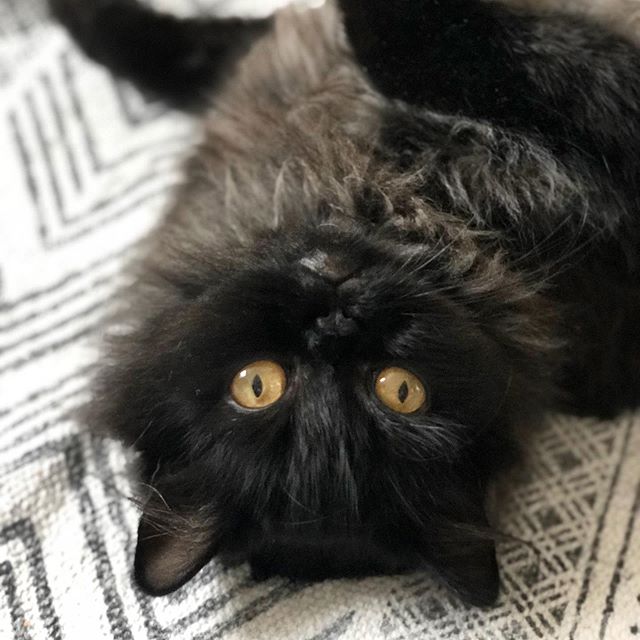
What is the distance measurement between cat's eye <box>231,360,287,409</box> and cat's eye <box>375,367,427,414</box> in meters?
0.11

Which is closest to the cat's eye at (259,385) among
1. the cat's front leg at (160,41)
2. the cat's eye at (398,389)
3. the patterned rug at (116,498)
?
the cat's eye at (398,389)

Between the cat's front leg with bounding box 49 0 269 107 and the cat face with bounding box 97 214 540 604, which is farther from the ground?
the cat's front leg with bounding box 49 0 269 107

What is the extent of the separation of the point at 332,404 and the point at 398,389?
76 millimetres

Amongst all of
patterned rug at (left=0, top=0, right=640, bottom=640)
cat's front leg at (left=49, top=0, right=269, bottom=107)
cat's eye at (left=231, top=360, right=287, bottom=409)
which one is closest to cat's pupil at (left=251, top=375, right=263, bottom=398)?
cat's eye at (left=231, top=360, right=287, bottom=409)

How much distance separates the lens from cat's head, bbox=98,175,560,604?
937 millimetres

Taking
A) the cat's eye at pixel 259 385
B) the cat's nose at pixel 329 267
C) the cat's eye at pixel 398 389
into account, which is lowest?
the cat's eye at pixel 398 389

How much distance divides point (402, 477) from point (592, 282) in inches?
15.1

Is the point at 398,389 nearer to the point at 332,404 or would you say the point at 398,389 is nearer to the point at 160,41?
the point at 332,404

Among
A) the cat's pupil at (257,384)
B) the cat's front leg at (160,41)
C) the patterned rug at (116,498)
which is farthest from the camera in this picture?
the cat's front leg at (160,41)

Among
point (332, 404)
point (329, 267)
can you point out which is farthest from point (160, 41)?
point (332, 404)

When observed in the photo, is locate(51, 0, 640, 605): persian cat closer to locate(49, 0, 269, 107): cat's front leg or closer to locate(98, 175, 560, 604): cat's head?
locate(98, 175, 560, 604): cat's head

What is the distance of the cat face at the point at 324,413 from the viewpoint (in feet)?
3.07

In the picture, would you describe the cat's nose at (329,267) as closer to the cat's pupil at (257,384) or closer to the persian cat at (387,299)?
the persian cat at (387,299)

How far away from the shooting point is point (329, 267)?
96 centimetres
